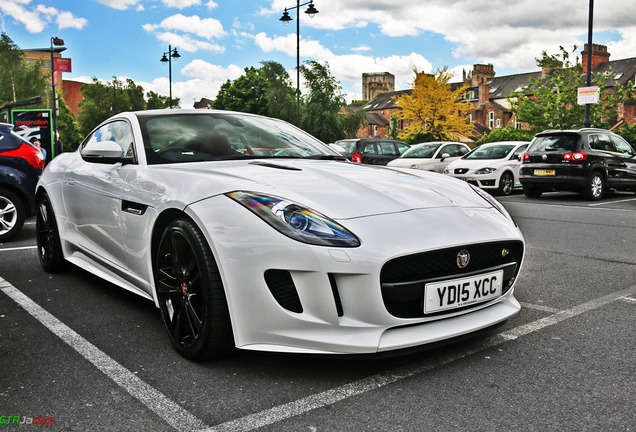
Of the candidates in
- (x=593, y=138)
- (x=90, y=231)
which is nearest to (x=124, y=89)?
(x=593, y=138)

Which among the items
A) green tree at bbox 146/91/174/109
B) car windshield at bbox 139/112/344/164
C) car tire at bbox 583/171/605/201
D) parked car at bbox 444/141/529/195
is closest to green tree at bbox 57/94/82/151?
green tree at bbox 146/91/174/109

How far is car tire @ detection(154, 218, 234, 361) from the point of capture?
2.78 meters

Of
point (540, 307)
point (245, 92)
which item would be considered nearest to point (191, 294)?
point (540, 307)

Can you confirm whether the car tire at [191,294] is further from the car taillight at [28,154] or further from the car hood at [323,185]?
the car taillight at [28,154]

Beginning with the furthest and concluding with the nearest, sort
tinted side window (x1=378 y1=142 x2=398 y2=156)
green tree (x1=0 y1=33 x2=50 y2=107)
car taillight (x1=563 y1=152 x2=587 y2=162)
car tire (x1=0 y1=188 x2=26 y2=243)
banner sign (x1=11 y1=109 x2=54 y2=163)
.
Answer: green tree (x1=0 y1=33 x2=50 y2=107)
banner sign (x1=11 y1=109 x2=54 y2=163)
tinted side window (x1=378 y1=142 x2=398 y2=156)
car taillight (x1=563 y1=152 x2=587 y2=162)
car tire (x1=0 y1=188 x2=26 y2=243)

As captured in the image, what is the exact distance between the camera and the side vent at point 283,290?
8.59 ft

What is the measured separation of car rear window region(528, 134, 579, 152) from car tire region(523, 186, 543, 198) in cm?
86

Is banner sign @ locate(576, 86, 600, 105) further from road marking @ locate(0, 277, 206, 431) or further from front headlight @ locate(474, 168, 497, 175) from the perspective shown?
road marking @ locate(0, 277, 206, 431)

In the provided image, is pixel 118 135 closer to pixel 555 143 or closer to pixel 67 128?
pixel 555 143

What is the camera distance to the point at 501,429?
226 cm

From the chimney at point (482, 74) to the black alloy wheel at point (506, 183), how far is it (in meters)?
72.3

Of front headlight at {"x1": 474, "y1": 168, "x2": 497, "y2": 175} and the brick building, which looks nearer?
front headlight at {"x1": 474, "y1": 168, "x2": 497, "y2": 175}

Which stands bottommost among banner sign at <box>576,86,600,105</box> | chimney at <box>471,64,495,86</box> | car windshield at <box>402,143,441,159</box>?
car windshield at <box>402,143,441,159</box>

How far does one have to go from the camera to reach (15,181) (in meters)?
7.07
